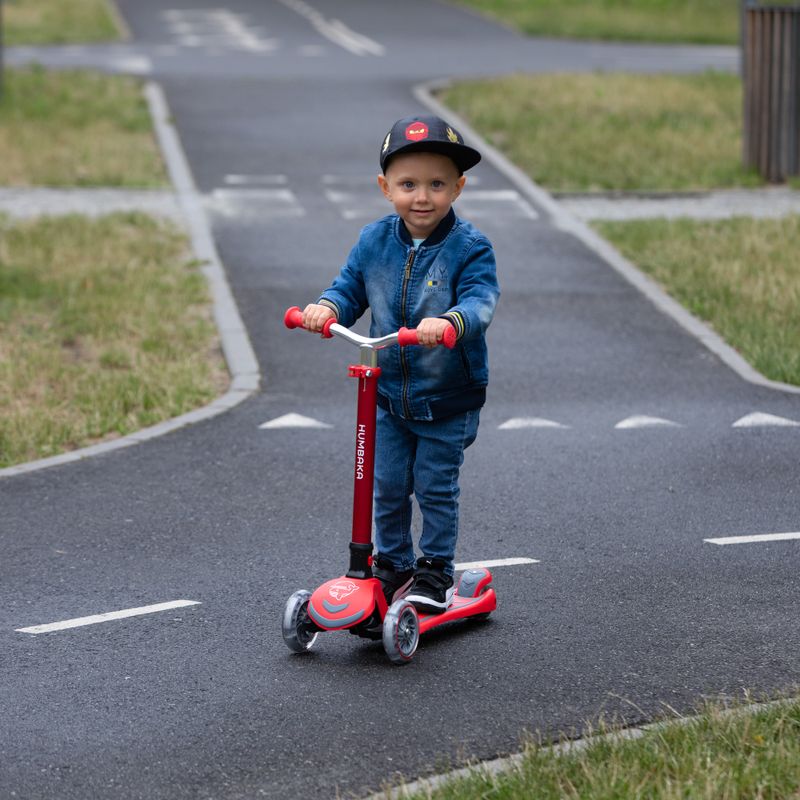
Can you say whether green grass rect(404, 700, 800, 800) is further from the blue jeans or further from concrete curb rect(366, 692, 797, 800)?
the blue jeans

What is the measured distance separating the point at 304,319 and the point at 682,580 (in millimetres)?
1906

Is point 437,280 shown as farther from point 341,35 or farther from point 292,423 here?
point 341,35

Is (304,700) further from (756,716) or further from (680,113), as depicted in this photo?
(680,113)

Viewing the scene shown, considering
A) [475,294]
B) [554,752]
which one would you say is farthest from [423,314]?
[554,752]

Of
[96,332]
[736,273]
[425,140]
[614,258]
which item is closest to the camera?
[425,140]

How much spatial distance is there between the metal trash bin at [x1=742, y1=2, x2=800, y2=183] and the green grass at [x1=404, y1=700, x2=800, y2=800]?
1162cm

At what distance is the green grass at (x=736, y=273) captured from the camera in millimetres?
10000

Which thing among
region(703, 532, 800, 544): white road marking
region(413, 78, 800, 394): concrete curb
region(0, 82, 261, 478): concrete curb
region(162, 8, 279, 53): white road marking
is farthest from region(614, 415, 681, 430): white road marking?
region(162, 8, 279, 53): white road marking

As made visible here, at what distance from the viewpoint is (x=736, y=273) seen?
11.6 meters

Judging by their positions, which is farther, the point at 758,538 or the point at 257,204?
the point at 257,204

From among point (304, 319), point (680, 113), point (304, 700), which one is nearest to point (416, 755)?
point (304, 700)

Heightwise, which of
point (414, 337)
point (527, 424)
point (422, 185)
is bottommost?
point (527, 424)

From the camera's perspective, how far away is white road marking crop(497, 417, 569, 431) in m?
8.50

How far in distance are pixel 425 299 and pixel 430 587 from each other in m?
1.00
